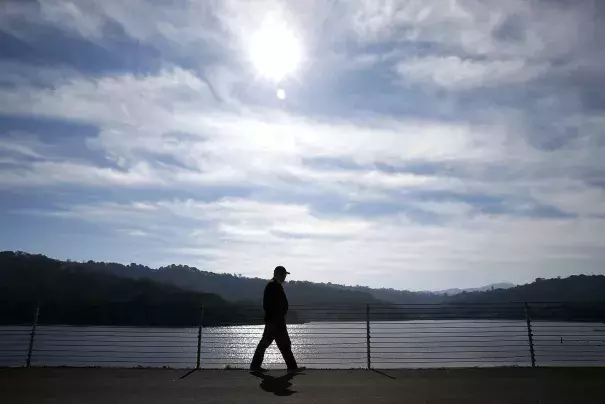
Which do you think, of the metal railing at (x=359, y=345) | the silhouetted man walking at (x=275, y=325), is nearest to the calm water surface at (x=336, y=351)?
the metal railing at (x=359, y=345)

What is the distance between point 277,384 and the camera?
759 cm

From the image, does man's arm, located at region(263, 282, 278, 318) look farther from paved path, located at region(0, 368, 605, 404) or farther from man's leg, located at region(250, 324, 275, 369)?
paved path, located at region(0, 368, 605, 404)

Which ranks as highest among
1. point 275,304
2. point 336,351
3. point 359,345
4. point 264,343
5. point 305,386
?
point 275,304

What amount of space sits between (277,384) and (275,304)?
201cm

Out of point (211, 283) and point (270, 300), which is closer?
point (270, 300)

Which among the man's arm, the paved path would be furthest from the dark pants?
the paved path

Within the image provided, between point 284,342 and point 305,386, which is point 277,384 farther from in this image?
point 284,342

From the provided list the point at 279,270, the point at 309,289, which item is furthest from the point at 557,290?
the point at 279,270

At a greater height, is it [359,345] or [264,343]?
[264,343]

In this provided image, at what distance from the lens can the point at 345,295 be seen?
161125 mm

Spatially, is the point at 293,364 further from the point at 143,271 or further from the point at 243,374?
the point at 143,271

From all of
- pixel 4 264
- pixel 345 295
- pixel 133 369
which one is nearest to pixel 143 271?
pixel 4 264

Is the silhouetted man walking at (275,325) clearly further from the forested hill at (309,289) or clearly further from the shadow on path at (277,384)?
the forested hill at (309,289)

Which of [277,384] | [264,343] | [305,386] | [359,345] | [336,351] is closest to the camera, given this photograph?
[305,386]
